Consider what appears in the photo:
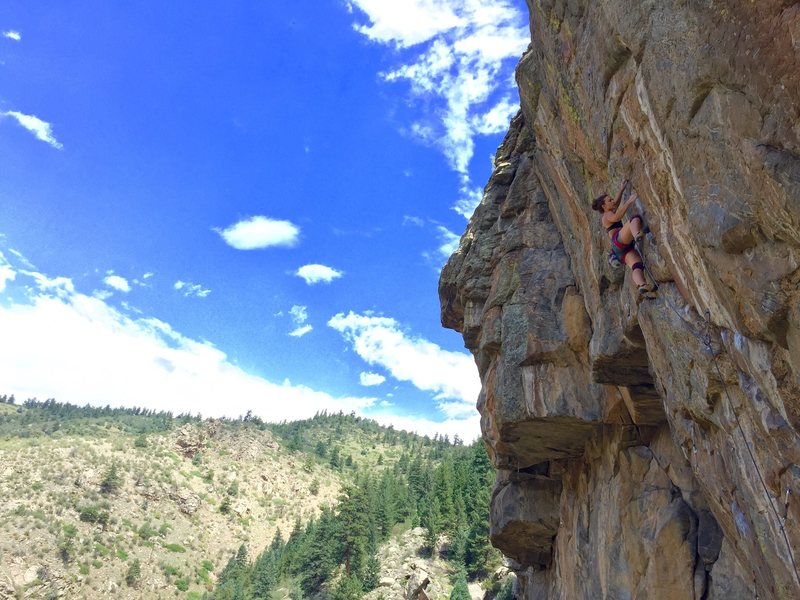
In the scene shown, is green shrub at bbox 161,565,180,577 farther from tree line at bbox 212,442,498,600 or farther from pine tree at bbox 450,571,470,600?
pine tree at bbox 450,571,470,600

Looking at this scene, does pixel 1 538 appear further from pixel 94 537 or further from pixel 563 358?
pixel 563 358

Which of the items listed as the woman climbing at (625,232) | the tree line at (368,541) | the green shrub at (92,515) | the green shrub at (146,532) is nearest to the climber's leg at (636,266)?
the woman climbing at (625,232)

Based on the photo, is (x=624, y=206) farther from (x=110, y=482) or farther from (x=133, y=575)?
(x=110, y=482)

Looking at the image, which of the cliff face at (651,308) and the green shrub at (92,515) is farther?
the green shrub at (92,515)

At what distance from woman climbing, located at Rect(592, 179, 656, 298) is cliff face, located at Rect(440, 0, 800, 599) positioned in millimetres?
295

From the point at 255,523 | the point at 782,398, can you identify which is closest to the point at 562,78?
the point at 782,398

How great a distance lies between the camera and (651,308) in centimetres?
1025

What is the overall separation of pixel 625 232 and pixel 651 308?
1.68 metres

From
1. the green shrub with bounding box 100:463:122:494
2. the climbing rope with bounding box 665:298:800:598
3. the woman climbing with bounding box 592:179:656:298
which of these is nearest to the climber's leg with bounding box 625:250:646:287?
the woman climbing with bounding box 592:179:656:298

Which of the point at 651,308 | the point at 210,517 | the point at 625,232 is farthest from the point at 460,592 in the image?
the point at 210,517

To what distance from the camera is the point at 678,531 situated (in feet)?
40.8

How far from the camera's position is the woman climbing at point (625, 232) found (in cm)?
1010

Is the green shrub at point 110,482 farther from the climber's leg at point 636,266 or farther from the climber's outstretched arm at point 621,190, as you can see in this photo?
the climber's outstretched arm at point 621,190

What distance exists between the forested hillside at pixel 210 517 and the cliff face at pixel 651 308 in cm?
3419
